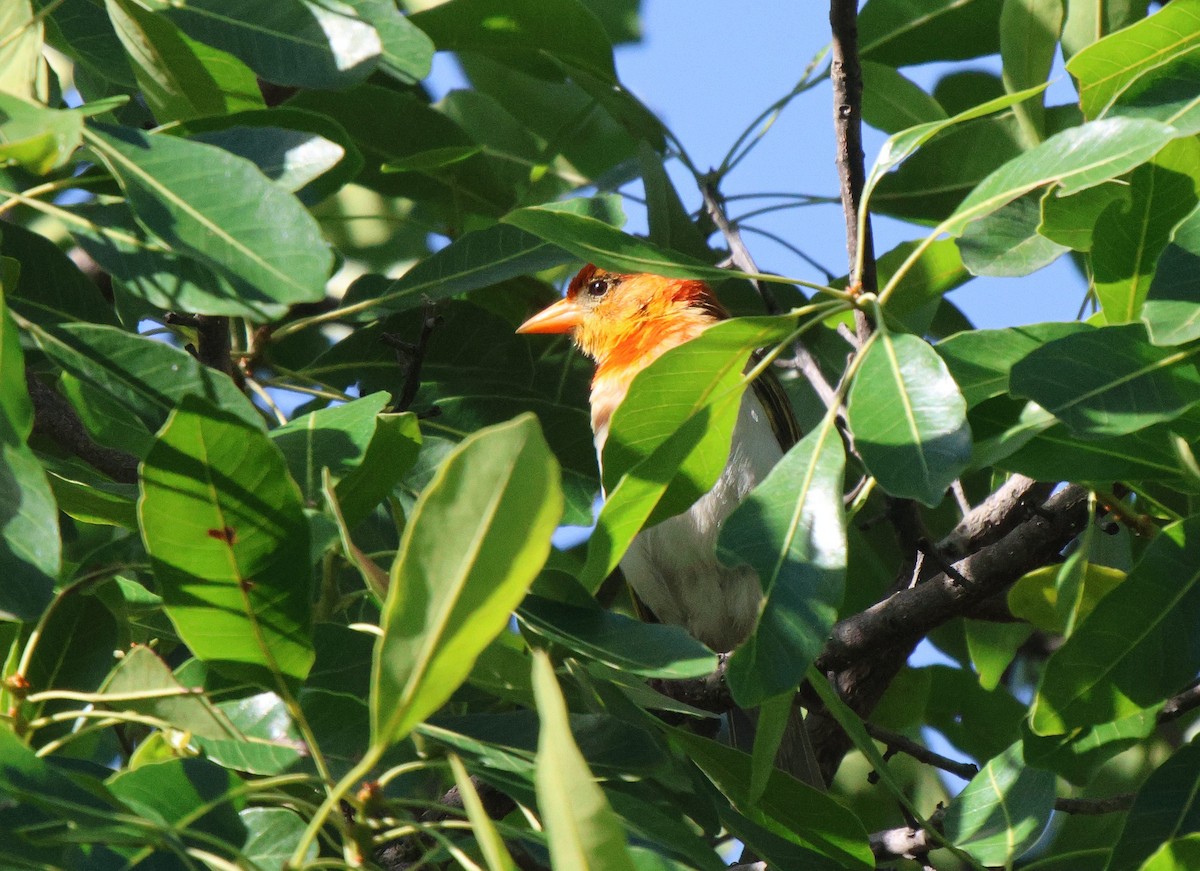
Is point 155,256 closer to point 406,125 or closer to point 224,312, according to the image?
point 224,312

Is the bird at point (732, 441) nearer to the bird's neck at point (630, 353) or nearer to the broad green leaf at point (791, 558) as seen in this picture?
the bird's neck at point (630, 353)

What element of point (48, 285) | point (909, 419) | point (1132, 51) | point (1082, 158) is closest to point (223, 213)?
point (909, 419)

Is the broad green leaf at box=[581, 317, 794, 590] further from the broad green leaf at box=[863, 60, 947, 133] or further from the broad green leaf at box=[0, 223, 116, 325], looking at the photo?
the broad green leaf at box=[863, 60, 947, 133]

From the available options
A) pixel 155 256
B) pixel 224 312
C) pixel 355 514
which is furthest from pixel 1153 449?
pixel 155 256

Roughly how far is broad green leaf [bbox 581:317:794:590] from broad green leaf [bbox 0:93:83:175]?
792 mm

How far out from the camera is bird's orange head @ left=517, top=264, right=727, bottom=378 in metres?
4.16

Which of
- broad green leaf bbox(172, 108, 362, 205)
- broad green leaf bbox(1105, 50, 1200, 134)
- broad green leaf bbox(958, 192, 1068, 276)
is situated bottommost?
broad green leaf bbox(958, 192, 1068, 276)

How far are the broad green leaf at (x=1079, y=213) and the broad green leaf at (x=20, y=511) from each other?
1.46 m

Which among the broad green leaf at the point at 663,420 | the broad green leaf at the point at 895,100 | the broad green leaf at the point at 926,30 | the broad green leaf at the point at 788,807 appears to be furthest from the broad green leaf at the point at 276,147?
the broad green leaf at the point at 926,30

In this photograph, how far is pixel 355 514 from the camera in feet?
6.58

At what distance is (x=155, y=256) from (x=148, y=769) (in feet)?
2.32

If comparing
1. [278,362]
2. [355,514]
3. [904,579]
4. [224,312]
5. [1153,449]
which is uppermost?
[224,312]

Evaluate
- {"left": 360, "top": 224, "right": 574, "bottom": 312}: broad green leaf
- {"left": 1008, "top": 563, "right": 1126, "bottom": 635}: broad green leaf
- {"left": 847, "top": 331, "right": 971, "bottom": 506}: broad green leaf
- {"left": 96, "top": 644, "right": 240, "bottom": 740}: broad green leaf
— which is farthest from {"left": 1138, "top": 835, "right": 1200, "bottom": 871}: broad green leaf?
{"left": 360, "top": 224, "right": 574, "bottom": 312}: broad green leaf

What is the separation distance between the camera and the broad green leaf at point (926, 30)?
318 cm
